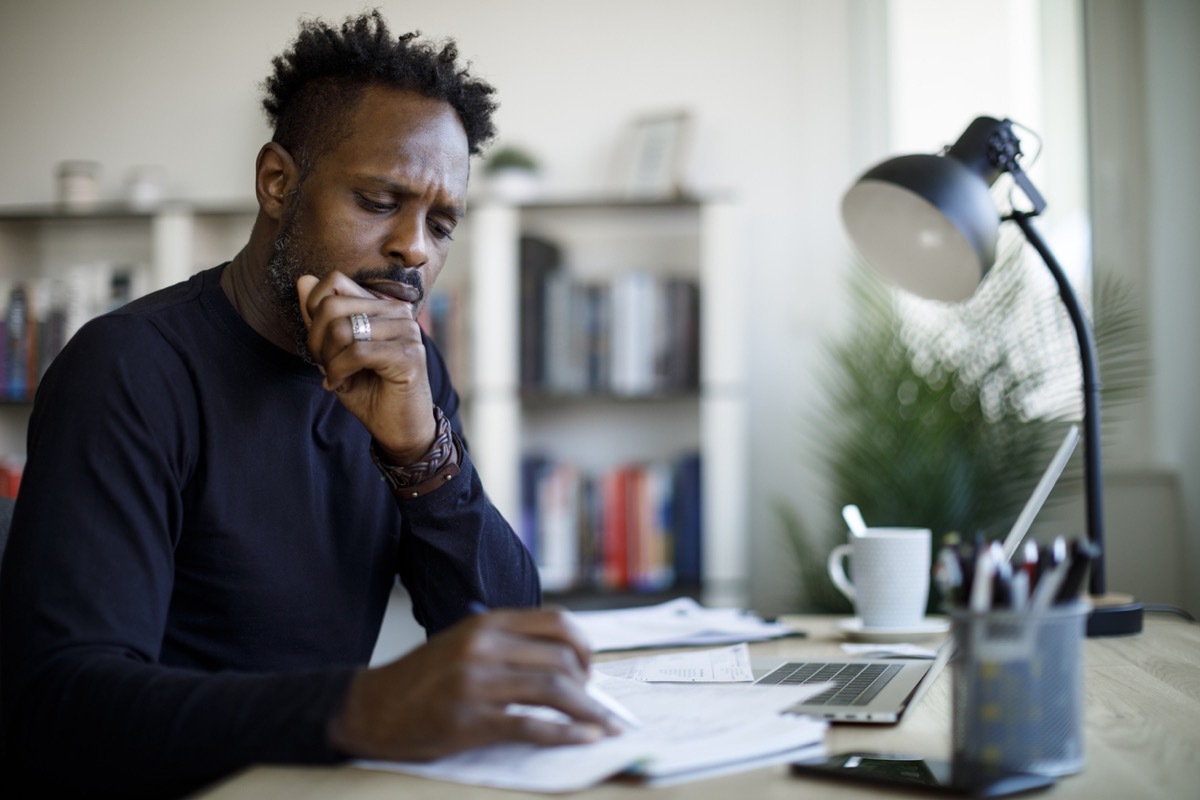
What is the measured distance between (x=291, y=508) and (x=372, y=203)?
14.1 inches

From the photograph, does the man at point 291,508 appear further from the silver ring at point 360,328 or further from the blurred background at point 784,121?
the blurred background at point 784,121

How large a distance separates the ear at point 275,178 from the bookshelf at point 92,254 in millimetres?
1944

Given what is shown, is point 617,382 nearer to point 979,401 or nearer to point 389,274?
point 979,401

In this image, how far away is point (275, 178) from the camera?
4.38 feet

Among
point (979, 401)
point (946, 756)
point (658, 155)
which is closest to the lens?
point (946, 756)

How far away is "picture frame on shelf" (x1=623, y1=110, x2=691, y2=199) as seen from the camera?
3100mm

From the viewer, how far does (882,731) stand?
2.81 feet

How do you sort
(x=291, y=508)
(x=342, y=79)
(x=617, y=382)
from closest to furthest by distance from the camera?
(x=291, y=508) < (x=342, y=79) < (x=617, y=382)

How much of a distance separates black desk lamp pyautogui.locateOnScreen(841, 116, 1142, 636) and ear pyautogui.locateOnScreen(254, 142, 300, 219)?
2.38ft

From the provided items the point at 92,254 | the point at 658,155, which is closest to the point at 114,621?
the point at 658,155

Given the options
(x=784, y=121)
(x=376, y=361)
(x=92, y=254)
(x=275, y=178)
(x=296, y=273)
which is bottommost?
(x=376, y=361)

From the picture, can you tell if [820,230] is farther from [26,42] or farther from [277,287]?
[26,42]

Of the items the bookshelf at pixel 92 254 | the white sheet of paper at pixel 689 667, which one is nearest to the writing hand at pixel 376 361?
the white sheet of paper at pixel 689 667

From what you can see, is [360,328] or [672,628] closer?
[360,328]
